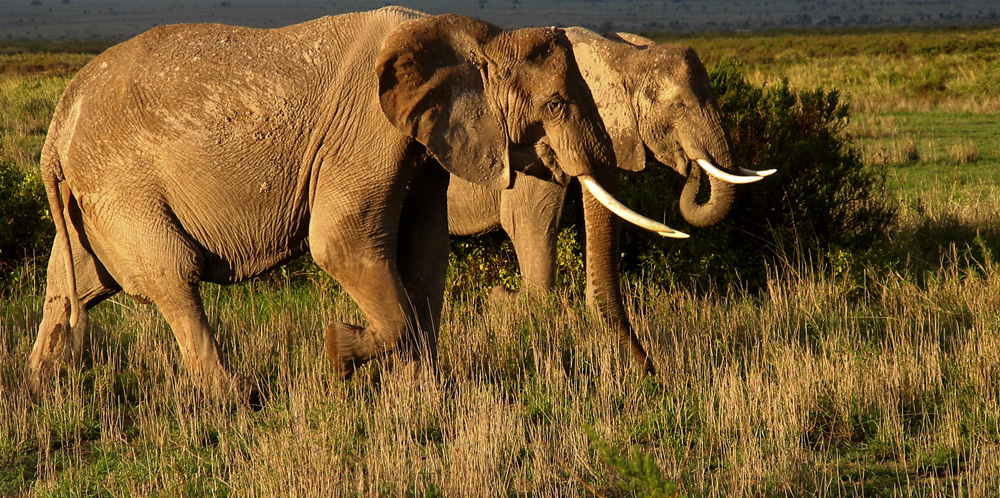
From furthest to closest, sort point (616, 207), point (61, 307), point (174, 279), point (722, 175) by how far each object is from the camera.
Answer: point (722, 175)
point (61, 307)
point (174, 279)
point (616, 207)

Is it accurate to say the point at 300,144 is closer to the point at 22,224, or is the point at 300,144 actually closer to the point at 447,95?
the point at 447,95

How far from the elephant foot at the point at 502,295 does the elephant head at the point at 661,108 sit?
113 centimetres

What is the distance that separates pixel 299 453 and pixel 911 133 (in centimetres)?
1485

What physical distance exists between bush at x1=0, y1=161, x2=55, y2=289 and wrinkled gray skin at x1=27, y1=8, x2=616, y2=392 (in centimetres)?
369

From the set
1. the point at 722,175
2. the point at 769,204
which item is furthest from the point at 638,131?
the point at 769,204

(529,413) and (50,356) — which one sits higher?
(50,356)

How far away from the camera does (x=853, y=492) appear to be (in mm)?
4355

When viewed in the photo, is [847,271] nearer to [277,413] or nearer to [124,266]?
[277,413]

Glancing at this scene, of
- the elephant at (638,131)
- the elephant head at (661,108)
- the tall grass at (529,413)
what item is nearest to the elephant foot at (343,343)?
the tall grass at (529,413)

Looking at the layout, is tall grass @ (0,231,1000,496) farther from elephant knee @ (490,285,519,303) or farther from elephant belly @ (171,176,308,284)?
elephant belly @ (171,176,308,284)

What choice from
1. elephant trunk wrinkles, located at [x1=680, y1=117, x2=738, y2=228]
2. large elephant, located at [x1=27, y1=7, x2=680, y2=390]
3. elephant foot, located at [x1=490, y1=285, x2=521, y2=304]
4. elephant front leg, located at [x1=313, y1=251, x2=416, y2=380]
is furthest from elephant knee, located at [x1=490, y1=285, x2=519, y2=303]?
elephant front leg, located at [x1=313, y1=251, x2=416, y2=380]

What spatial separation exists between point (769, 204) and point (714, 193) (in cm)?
174

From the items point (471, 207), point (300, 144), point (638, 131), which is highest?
point (300, 144)

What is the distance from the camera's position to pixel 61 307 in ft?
19.4
